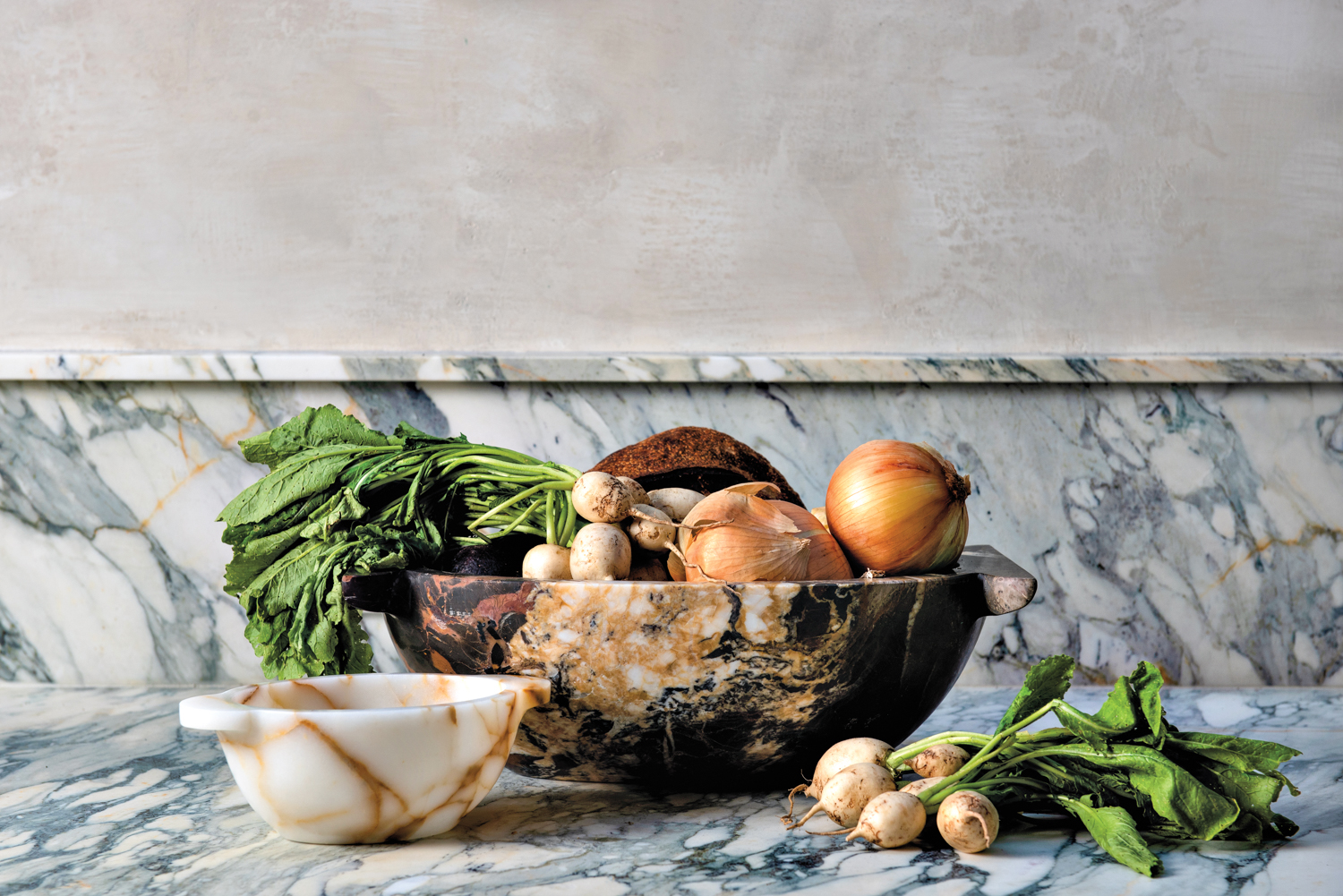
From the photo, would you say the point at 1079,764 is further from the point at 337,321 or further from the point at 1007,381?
the point at 337,321

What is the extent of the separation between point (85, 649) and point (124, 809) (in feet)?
2.36

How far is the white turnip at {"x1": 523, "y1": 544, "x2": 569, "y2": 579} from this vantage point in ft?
2.25

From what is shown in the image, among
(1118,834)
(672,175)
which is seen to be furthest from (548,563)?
(672,175)

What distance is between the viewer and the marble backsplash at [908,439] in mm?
1241

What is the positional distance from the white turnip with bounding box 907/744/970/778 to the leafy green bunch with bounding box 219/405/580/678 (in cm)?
29

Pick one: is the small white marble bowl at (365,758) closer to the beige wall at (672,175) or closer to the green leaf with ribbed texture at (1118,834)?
the green leaf with ribbed texture at (1118,834)

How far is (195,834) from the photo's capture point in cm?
64

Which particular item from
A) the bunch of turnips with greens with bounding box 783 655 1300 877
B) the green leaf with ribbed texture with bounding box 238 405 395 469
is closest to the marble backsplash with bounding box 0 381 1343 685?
the green leaf with ribbed texture with bounding box 238 405 395 469

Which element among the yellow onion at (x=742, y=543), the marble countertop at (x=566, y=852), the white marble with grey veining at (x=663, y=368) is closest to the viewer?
the marble countertop at (x=566, y=852)

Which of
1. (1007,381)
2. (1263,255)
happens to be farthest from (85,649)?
(1263,255)

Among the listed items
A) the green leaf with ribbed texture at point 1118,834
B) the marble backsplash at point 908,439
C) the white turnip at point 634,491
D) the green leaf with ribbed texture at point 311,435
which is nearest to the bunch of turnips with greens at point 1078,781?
the green leaf with ribbed texture at point 1118,834

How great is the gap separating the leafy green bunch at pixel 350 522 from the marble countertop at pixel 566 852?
0.40ft

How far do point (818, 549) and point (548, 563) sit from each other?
0.18 metres

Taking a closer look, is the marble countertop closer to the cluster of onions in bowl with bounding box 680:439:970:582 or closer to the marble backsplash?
the cluster of onions in bowl with bounding box 680:439:970:582
